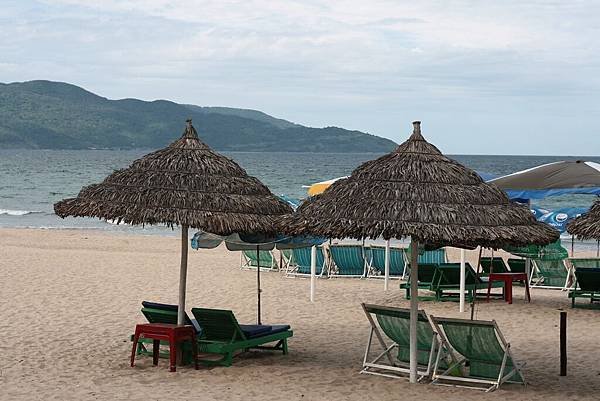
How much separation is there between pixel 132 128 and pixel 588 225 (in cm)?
15318

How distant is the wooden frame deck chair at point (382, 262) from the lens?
59.4 feet

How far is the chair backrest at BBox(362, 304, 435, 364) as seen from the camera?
362 inches

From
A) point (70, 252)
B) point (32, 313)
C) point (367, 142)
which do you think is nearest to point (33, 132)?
point (367, 142)

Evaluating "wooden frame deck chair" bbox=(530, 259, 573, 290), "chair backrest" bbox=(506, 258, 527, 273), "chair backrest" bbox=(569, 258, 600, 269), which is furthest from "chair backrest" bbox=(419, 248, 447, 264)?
"chair backrest" bbox=(569, 258, 600, 269)

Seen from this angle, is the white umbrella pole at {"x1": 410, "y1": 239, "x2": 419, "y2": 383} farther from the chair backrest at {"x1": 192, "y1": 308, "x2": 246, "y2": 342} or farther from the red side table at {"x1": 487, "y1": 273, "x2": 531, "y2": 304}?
the red side table at {"x1": 487, "y1": 273, "x2": 531, "y2": 304}

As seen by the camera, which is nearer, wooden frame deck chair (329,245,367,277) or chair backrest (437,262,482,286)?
chair backrest (437,262,482,286)

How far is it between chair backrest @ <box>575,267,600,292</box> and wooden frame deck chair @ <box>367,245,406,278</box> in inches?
159

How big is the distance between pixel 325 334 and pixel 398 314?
2.84 m

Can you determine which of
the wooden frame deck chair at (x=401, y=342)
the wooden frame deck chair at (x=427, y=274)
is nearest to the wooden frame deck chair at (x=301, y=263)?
the wooden frame deck chair at (x=427, y=274)

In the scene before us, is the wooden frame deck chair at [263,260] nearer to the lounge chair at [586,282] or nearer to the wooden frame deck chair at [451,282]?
the wooden frame deck chair at [451,282]

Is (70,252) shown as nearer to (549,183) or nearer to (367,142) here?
(549,183)

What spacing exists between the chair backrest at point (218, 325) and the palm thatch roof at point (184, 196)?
2.88 feet

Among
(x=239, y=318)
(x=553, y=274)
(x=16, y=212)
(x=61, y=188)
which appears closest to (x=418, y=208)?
(x=239, y=318)

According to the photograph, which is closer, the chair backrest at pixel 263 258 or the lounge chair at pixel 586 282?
the lounge chair at pixel 586 282
